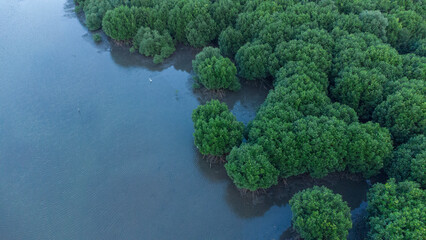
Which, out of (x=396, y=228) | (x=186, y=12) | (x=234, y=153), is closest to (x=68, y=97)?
(x=186, y=12)

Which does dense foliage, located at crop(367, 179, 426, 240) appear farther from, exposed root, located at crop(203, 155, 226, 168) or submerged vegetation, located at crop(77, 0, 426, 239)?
exposed root, located at crop(203, 155, 226, 168)

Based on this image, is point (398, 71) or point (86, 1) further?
point (86, 1)

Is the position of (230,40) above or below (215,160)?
above

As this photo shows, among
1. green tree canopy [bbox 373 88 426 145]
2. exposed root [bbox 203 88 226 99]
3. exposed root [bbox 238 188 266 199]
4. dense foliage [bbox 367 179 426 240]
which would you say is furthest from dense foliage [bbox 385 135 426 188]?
exposed root [bbox 203 88 226 99]

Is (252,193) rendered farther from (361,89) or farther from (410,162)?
(361,89)

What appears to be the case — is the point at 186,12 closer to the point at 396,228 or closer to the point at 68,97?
the point at 68,97

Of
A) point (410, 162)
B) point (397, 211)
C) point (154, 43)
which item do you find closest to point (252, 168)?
point (397, 211)
